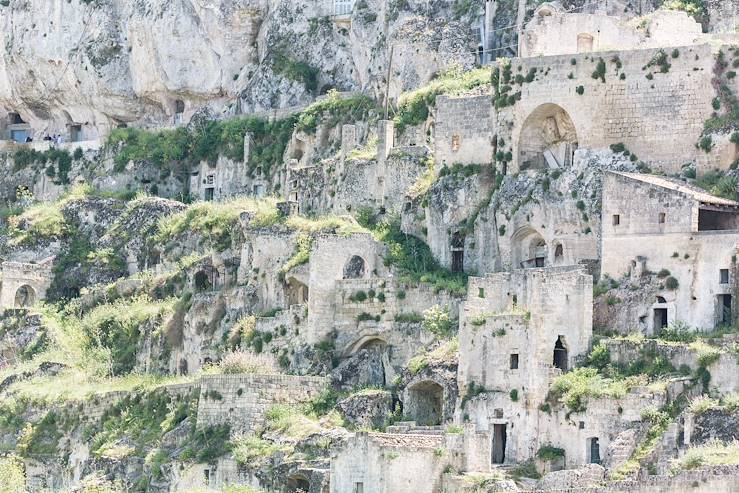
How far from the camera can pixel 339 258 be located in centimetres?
8825

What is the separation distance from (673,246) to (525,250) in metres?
7.65

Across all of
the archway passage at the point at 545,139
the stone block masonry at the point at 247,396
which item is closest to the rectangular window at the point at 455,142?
the archway passage at the point at 545,139

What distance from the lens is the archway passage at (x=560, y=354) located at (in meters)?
79.6

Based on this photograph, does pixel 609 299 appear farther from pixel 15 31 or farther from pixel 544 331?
pixel 15 31

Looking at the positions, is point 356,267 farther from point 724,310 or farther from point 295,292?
point 724,310

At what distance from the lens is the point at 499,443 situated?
7919 cm

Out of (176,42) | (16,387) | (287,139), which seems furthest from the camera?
(176,42)

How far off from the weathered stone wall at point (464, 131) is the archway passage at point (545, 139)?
1.37m

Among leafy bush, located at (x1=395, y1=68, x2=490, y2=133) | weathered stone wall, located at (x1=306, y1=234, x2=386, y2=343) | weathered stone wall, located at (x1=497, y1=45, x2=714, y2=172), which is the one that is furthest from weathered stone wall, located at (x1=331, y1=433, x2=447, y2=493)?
leafy bush, located at (x1=395, y1=68, x2=490, y2=133)

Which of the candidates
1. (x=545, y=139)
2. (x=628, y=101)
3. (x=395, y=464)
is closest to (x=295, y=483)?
(x=395, y=464)

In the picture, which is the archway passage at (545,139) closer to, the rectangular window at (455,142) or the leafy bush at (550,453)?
the rectangular window at (455,142)

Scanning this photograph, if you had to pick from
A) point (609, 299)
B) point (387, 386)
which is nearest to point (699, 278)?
point (609, 299)

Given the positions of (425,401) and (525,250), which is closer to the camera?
(425,401)

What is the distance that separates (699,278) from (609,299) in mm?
2752
